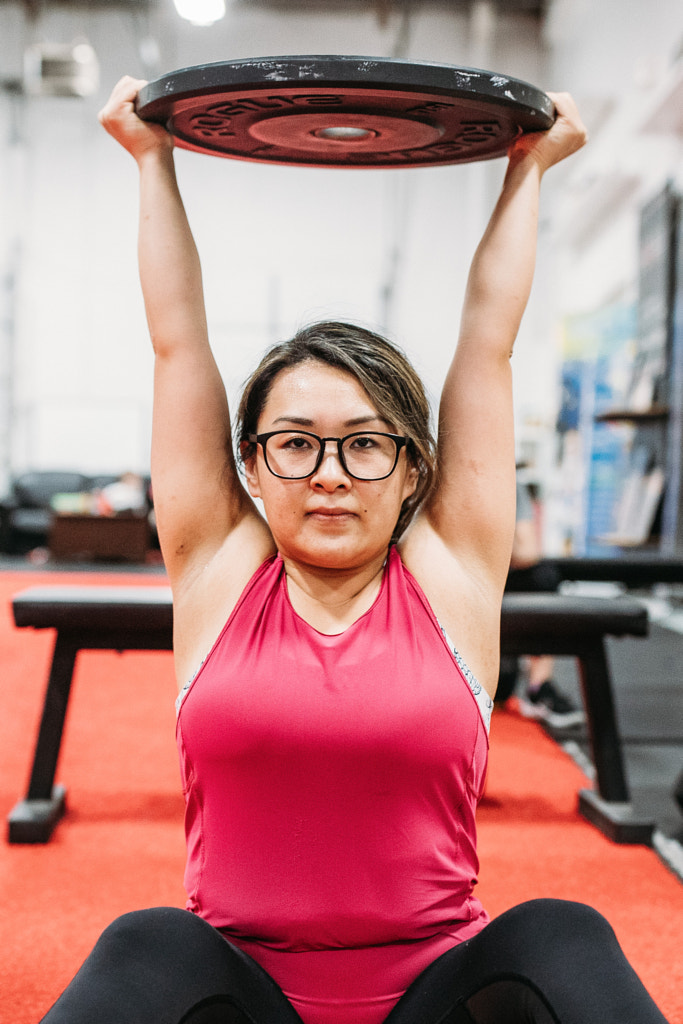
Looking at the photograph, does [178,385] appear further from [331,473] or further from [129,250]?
[129,250]

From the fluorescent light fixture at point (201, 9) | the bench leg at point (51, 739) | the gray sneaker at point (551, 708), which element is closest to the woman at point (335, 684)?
the bench leg at point (51, 739)

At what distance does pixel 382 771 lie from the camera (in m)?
0.93

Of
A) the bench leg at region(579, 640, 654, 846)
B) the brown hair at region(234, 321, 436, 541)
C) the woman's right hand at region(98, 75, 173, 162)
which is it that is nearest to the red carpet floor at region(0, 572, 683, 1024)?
the bench leg at region(579, 640, 654, 846)

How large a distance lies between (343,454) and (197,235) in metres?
8.93

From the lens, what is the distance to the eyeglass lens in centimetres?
101

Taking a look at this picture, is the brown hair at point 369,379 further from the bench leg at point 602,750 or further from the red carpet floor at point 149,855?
Answer: the bench leg at point 602,750

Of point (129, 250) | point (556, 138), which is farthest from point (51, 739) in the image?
point (129, 250)

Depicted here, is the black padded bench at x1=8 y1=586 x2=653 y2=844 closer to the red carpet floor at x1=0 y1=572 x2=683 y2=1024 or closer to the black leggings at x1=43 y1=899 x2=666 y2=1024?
the red carpet floor at x1=0 y1=572 x2=683 y2=1024

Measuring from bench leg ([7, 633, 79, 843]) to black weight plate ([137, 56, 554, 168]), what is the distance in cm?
135

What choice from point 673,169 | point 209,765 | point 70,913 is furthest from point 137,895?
point 673,169

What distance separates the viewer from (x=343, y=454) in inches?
39.7

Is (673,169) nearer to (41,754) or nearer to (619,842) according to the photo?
(619,842)

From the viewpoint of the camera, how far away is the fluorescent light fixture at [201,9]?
6.12 metres

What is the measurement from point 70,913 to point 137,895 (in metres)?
0.14
